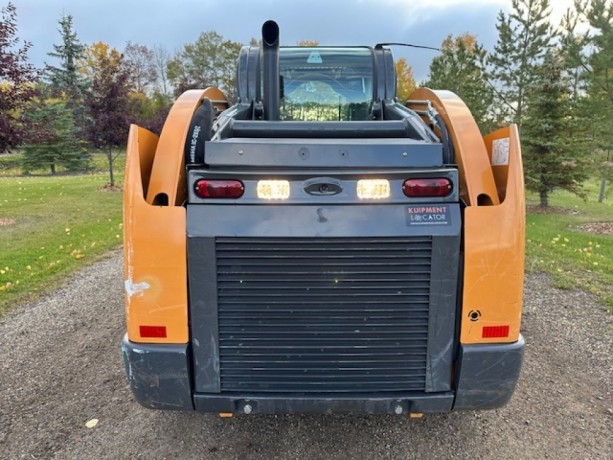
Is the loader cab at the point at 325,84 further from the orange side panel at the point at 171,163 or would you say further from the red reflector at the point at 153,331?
→ the red reflector at the point at 153,331

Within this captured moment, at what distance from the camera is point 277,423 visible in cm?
306

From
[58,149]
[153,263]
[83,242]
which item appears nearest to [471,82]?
[83,242]

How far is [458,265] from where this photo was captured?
2.30m

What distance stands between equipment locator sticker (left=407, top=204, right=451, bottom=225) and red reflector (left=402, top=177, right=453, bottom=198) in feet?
0.23

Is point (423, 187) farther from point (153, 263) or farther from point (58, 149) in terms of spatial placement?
point (58, 149)

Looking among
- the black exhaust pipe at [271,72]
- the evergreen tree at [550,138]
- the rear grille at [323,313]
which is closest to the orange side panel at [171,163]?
the rear grille at [323,313]

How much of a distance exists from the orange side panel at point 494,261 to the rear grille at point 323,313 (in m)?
0.22

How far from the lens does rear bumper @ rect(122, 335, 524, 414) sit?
236 cm

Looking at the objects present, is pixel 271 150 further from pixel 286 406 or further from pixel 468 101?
pixel 468 101

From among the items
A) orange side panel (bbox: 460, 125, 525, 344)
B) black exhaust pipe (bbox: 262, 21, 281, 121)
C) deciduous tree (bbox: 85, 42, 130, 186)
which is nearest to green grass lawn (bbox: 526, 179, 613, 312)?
orange side panel (bbox: 460, 125, 525, 344)

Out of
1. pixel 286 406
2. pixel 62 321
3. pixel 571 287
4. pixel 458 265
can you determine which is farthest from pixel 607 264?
pixel 62 321

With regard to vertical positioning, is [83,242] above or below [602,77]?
below

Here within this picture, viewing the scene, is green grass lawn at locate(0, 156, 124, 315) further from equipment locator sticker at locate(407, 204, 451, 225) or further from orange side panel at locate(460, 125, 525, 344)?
orange side panel at locate(460, 125, 525, 344)

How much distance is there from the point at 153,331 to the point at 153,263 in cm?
37
